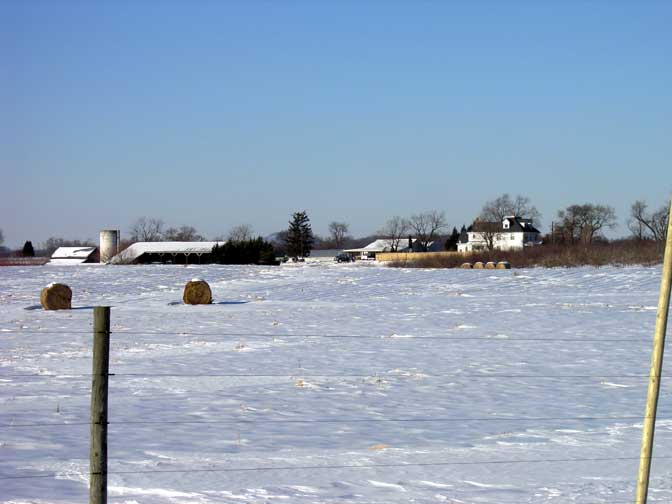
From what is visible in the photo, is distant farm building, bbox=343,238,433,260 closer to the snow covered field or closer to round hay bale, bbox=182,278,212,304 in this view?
round hay bale, bbox=182,278,212,304

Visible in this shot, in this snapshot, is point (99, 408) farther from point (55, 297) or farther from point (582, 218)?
point (582, 218)

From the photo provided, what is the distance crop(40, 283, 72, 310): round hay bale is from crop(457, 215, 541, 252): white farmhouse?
112 m

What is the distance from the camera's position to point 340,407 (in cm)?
1245

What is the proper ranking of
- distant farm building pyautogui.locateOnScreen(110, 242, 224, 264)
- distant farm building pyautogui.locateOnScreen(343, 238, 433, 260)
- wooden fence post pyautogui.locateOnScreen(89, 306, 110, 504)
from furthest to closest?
1. distant farm building pyautogui.locateOnScreen(343, 238, 433, 260)
2. distant farm building pyautogui.locateOnScreen(110, 242, 224, 264)
3. wooden fence post pyautogui.locateOnScreen(89, 306, 110, 504)

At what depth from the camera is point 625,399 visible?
13.2m

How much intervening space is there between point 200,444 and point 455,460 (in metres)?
2.98

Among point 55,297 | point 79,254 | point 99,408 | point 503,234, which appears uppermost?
point 503,234

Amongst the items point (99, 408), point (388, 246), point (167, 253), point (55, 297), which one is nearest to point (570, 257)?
point (55, 297)

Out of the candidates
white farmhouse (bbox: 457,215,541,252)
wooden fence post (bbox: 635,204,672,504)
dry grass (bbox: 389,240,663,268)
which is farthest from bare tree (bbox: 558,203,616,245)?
wooden fence post (bbox: 635,204,672,504)

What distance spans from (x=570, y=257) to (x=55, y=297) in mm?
39289

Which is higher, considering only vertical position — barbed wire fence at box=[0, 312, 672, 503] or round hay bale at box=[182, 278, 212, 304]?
round hay bale at box=[182, 278, 212, 304]

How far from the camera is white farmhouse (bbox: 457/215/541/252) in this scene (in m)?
142

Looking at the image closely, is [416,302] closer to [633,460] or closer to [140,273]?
[633,460]

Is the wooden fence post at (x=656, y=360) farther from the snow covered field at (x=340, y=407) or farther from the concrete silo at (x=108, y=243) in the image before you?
the concrete silo at (x=108, y=243)
